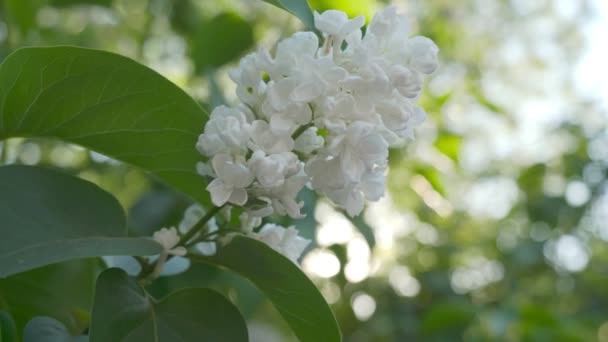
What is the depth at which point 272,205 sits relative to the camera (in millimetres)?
372

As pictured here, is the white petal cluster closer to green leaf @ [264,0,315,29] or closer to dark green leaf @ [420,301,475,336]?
green leaf @ [264,0,315,29]

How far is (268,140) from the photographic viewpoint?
348 millimetres

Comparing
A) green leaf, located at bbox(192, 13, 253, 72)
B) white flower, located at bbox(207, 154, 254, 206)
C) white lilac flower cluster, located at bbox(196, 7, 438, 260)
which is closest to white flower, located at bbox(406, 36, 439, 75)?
white lilac flower cluster, located at bbox(196, 7, 438, 260)

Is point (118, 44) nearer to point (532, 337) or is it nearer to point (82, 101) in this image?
point (532, 337)

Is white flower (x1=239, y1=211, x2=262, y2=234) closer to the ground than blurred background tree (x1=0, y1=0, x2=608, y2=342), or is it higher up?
closer to the ground

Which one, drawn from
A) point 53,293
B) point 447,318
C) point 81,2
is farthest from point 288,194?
point 447,318

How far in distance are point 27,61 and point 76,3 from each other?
70 cm

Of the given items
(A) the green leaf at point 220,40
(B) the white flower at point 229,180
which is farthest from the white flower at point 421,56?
(A) the green leaf at point 220,40

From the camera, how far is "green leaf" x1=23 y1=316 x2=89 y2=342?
374 mm

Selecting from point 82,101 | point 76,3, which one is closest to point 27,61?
point 82,101

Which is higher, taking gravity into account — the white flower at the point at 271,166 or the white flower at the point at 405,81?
the white flower at the point at 405,81

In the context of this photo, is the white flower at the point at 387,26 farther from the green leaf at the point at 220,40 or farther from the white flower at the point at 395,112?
the green leaf at the point at 220,40

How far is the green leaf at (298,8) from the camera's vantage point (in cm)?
40

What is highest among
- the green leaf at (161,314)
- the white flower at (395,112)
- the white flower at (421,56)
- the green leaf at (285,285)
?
the white flower at (421,56)
